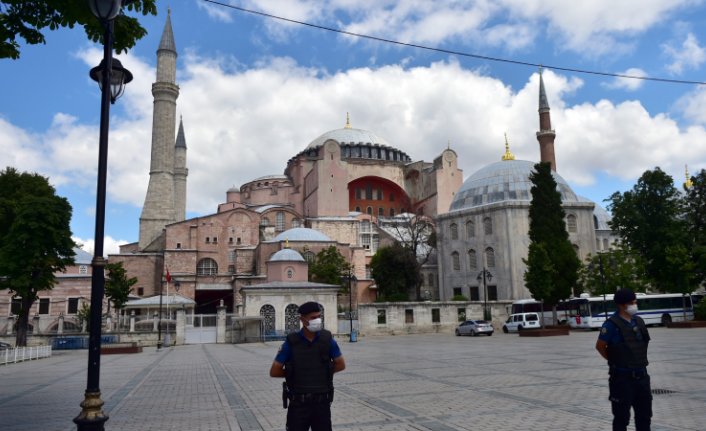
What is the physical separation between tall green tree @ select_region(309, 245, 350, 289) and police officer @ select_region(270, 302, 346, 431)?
36.5 m

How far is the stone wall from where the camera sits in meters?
33.9

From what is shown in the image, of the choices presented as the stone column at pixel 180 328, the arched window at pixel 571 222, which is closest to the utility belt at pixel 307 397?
the stone column at pixel 180 328

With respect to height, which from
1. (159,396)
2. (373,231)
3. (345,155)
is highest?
(345,155)

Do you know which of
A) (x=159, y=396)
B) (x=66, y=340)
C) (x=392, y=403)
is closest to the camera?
(x=392, y=403)

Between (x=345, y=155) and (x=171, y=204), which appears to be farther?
(x=345, y=155)

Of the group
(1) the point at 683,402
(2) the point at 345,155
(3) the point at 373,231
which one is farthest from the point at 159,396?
(2) the point at 345,155

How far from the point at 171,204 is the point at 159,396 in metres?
42.4

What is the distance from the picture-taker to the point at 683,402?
298 inches

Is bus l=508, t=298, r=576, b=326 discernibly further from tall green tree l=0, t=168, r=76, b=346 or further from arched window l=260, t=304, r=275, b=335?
tall green tree l=0, t=168, r=76, b=346

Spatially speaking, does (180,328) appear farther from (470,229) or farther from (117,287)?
(470,229)

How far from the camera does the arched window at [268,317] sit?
105 feet

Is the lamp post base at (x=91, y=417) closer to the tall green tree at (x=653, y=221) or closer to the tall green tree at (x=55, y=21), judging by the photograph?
the tall green tree at (x=55, y=21)

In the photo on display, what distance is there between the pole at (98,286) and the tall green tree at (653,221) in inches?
1406

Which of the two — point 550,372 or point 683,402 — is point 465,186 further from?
point 683,402
